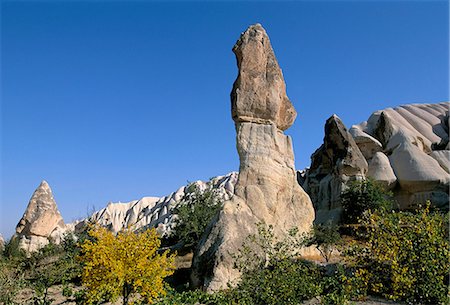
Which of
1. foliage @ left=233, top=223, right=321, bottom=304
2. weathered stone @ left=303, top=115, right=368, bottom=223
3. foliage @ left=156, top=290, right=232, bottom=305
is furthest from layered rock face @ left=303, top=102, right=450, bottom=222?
foliage @ left=233, top=223, right=321, bottom=304

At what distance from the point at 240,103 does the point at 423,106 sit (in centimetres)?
3609

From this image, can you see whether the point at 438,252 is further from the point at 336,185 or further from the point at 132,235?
the point at 336,185

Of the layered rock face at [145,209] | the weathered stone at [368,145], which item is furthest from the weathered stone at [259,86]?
the layered rock face at [145,209]

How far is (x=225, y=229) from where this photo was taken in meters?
11.9

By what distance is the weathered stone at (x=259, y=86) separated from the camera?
1452 centimetres

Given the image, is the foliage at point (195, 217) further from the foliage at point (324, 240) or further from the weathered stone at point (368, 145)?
the weathered stone at point (368, 145)

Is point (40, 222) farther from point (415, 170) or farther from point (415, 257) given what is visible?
point (415, 257)

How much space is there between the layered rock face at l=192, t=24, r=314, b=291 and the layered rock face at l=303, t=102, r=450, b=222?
35.5 ft

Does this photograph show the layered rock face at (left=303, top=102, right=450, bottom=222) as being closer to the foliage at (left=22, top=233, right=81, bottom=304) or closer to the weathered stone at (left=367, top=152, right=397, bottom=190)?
the weathered stone at (left=367, top=152, right=397, bottom=190)

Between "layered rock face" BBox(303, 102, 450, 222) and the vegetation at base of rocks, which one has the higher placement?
"layered rock face" BBox(303, 102, 450, 222)

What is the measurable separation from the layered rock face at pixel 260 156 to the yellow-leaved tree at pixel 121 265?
144 inches

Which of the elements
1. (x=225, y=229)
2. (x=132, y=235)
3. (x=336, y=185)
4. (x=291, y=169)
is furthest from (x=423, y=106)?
(x=132, y=235)

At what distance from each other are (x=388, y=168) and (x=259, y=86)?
1698 centimetres

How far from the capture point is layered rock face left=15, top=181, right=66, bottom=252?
29062mm
